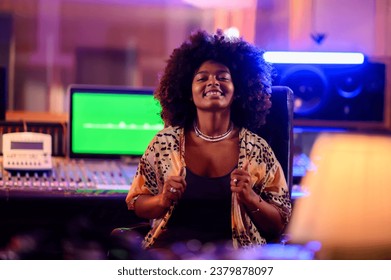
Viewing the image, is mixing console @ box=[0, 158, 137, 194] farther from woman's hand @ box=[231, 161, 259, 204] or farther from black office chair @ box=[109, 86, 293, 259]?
woman's hand @ box=[231, 161, 259, 204]

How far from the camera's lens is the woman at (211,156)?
6.27 ft

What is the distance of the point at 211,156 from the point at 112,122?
3.23 ft

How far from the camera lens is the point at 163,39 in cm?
Answer: 679

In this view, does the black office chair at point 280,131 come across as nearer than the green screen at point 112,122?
Result: Yes

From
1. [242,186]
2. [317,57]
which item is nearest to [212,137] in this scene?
[242,186]

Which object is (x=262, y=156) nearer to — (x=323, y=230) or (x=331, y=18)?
(x=323, y=230)

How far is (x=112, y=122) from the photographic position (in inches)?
112

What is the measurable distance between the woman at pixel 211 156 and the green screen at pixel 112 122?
85cm

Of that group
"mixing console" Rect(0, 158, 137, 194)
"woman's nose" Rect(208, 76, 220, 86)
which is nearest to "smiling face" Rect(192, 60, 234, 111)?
"woman's nose" Rect(208, 76, 220, 86)

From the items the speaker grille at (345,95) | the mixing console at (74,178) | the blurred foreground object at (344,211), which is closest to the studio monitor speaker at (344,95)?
the speaker grille at (345,95)

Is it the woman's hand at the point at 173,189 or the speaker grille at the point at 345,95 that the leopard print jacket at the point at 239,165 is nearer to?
the woman's hand at the point at 173,189

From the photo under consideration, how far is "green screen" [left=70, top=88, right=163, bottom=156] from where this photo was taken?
2838mm

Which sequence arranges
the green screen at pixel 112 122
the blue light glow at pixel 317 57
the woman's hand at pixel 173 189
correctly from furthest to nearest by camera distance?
the green screen at pixel 112 122, the blue light glow at pixel 317 57, the woman's hand at pixel 173 189

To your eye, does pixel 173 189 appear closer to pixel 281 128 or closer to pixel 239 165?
pixel 239 165
